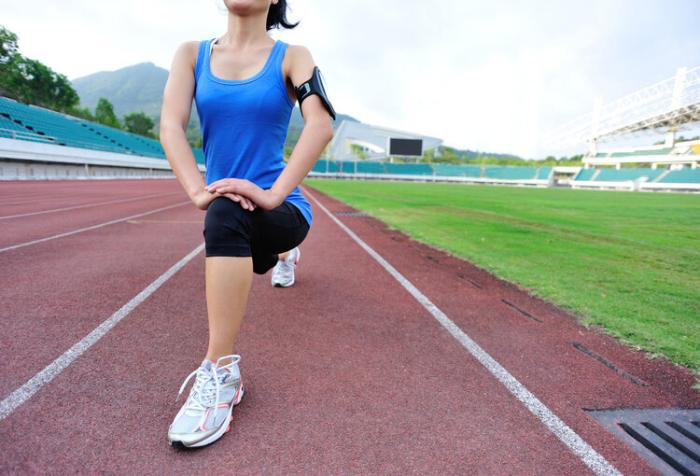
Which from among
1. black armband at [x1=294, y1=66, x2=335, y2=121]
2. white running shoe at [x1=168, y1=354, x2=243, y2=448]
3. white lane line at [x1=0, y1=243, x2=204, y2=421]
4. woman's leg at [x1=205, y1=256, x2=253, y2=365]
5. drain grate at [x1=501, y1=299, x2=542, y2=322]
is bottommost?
drain grate at [x1=501, y1=299, x2=542, y2=322]

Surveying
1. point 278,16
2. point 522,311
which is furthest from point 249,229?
point 522,311

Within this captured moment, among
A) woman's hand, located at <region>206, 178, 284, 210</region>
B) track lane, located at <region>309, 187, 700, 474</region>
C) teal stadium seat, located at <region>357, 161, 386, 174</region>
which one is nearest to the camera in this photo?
woman's hand, located at <region>206, 178, 284, 210</region>

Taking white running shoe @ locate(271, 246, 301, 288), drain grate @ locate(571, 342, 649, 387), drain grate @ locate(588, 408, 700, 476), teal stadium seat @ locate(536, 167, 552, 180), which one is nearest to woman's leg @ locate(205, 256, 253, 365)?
drain grate @ locate(588, 408, 700, 476)

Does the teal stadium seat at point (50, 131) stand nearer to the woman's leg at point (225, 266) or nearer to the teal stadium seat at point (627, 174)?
the woman's leg at point (225, 266)

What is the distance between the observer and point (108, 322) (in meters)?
2.92

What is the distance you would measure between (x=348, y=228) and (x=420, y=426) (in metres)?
6.96

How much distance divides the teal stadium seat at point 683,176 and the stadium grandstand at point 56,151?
59934 mm

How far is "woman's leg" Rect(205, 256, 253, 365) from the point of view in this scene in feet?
5.77

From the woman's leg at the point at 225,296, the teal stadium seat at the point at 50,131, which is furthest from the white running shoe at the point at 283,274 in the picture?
the teal stadium seat at the point at 50,131

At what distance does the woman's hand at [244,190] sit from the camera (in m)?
1.70

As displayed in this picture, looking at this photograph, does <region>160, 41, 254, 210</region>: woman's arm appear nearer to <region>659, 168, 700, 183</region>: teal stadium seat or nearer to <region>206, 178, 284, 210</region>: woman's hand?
<region>206, 178, 284, 210</region>: woman's hand

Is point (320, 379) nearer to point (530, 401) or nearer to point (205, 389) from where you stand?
point (205, 389)

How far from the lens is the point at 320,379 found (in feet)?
7.36

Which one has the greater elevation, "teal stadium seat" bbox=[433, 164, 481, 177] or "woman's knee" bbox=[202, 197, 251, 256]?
"teal stadium seat" bbox=[433, 164, 481, 177]
